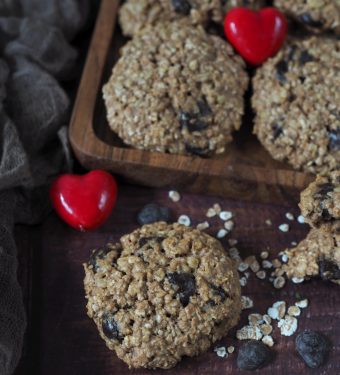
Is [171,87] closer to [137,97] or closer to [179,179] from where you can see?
[137,97]

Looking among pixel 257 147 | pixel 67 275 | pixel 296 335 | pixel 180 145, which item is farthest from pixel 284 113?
pixel 67 275

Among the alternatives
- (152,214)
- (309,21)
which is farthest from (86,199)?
(309,21)

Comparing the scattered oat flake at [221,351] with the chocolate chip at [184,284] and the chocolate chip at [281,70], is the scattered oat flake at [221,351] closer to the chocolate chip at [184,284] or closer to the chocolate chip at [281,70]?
the chocolate chip at [184,284]

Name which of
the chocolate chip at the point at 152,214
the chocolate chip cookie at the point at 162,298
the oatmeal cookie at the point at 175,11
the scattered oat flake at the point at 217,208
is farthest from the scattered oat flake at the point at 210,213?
the oatmeal cookie at the point at 175,11

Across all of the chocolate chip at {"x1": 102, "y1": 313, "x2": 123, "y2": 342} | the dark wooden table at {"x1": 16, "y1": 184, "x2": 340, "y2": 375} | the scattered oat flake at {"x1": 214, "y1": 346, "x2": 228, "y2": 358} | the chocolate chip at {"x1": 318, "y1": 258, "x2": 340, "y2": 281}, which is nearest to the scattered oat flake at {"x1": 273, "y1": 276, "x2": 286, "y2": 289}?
the dark wooden table at {"x1": 16, "y1": 184, "x2": 340, "y2": 375}

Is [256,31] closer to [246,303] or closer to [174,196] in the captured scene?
[174,196]
